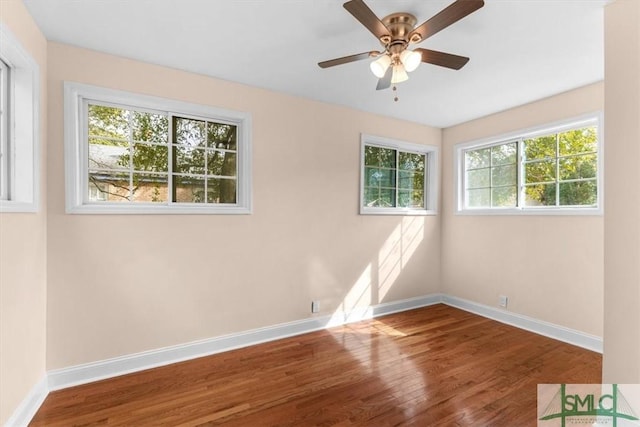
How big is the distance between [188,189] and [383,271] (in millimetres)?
2478

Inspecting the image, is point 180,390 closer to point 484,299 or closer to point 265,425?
point 265,425

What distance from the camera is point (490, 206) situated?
12.6ft

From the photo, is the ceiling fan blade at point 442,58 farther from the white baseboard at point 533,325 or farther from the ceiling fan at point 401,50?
the white baseboard at point 533,325

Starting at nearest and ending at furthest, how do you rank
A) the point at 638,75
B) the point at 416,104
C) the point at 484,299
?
the point at 638,75 → the point at 416,104 → the point at 484,299

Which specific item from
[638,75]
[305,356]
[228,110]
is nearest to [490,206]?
[638,75]

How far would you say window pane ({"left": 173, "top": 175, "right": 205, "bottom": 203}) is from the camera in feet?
8.91

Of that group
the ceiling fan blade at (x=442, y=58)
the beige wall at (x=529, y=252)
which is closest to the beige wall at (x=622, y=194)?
the ceiling fan blade at (x=442, y=58)

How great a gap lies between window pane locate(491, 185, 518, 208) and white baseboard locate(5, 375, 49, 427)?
466 cm

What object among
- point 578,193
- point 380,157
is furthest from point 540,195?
point 380,157

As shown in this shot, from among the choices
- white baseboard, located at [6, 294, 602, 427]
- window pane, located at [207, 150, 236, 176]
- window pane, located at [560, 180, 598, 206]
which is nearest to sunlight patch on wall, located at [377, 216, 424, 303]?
white baseboard, located at [6, 294, 602, 427]

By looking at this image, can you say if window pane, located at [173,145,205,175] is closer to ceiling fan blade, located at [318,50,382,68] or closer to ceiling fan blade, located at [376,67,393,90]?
ceiling fan blade, located at [318,50,382,68]

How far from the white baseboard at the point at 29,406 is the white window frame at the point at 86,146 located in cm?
122

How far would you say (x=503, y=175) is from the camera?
12.1ft

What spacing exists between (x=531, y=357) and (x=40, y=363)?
3.90m
